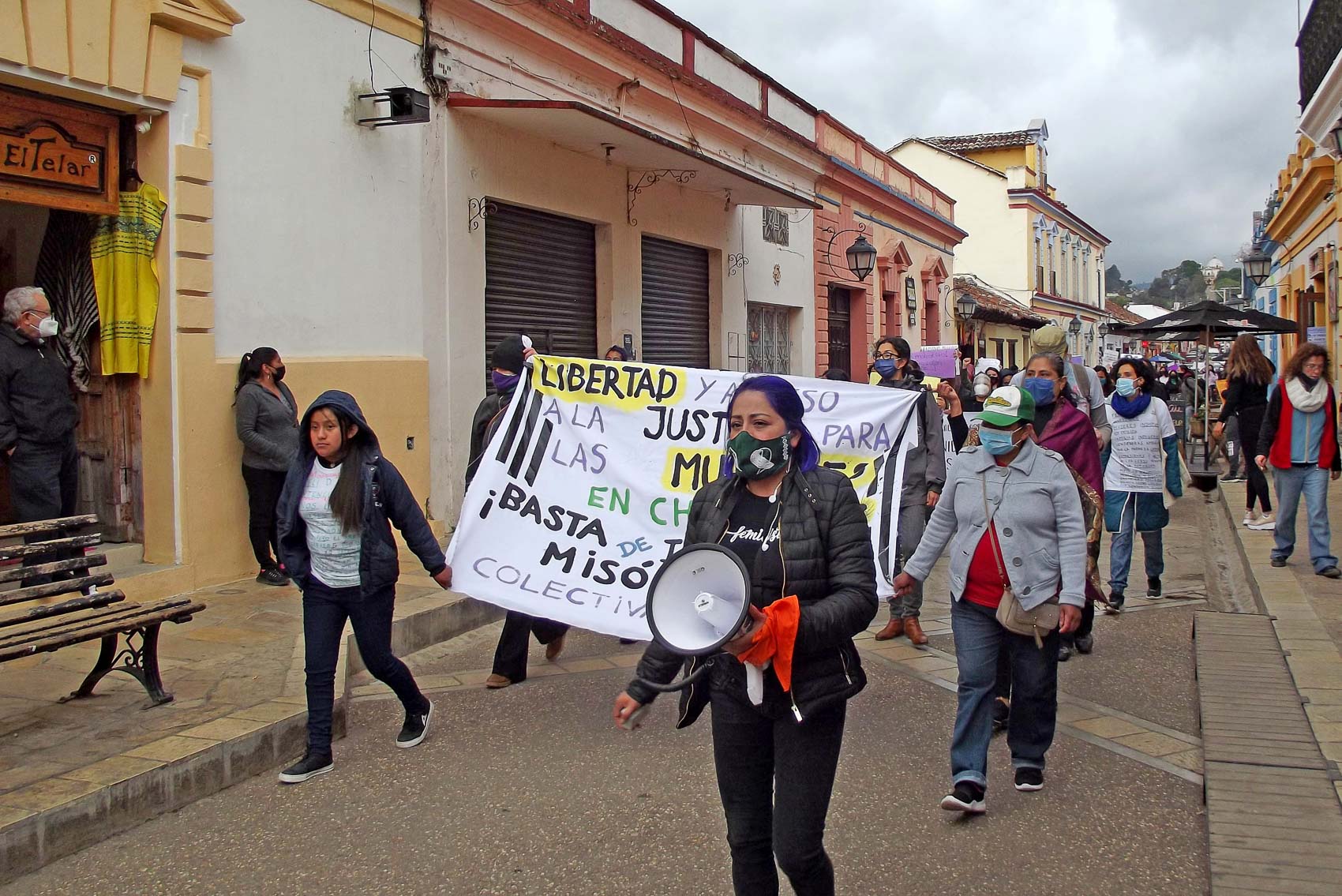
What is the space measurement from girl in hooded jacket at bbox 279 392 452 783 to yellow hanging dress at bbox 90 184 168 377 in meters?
3.68

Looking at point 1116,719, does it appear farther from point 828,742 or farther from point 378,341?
point 378,341

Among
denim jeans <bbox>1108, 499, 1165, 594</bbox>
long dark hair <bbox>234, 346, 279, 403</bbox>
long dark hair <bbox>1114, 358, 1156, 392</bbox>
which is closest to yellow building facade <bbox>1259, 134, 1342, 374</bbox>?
long dark hair <bbox>1114, 358, 1156, 392</bbox>

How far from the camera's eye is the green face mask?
2.95 meters

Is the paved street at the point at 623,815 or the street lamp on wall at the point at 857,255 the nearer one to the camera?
the paved street at the point at 623,815

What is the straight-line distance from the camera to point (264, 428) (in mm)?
8094

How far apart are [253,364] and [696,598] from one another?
6.28 m

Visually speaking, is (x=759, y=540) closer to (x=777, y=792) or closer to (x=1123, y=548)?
(x=777, y=792)

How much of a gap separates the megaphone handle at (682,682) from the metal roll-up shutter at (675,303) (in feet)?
39.8

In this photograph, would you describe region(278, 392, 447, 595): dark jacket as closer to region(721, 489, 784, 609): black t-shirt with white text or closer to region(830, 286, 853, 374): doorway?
region(721, 489, 784, 609): black t-shirt with white text

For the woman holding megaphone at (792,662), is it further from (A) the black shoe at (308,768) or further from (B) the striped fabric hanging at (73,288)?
(B) the striped fabric hanging at (73,288)

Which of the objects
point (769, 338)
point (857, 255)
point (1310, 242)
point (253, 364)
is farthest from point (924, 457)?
point (1310, 242)

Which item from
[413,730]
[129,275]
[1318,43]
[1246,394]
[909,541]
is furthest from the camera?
[1318,43]

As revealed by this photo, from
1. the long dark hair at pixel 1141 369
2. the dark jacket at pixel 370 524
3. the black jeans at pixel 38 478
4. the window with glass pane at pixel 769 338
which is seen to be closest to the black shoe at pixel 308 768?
the dark jacket at pixel 370 524

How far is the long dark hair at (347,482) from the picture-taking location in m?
4.72
